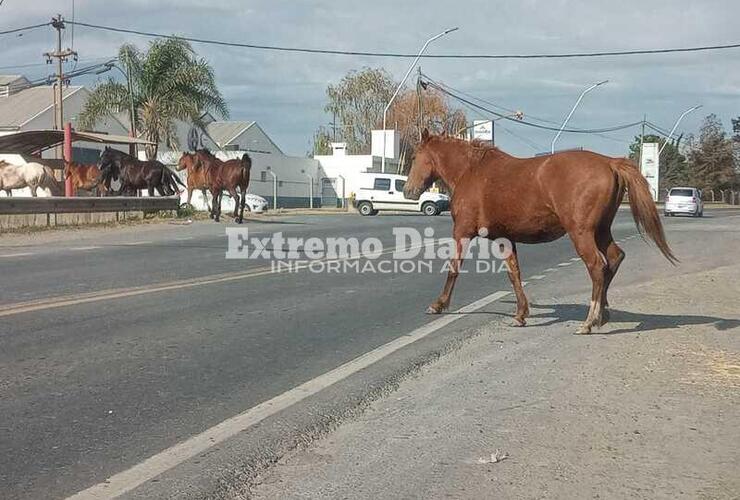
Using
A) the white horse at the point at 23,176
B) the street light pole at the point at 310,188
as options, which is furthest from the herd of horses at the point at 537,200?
the street light pole at the point at 310,188

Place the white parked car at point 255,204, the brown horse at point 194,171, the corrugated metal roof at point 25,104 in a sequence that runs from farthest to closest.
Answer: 1. the corrugated metal roof at point 25,104
2. the white parked car at point 255,204
3. the brown horse at point 194,171

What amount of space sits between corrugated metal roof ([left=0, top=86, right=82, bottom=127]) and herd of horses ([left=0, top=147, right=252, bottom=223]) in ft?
93.2

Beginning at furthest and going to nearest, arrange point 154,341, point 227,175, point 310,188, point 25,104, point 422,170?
point 25,104 → point 310,188 → point 227,175 → point 422,170 → point 154,341

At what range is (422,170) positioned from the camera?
34.8 feet

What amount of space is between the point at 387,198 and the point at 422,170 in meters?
31.5

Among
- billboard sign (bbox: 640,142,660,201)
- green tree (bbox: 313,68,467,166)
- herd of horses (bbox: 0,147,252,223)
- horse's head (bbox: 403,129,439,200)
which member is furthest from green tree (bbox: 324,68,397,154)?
horse's head (bbox: 403,129,439,200)

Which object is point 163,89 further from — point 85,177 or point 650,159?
point 650,159

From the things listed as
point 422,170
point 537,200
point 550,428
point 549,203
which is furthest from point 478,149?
point 550,428

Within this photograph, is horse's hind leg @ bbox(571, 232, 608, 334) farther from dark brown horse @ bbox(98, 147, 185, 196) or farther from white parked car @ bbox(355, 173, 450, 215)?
white parked car @ bbox(355, 173, 450, 215)

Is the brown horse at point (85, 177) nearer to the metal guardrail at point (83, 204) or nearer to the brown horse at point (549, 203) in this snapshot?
the metal guardrail at point (83, 204)

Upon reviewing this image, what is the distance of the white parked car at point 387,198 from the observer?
42.0 meters

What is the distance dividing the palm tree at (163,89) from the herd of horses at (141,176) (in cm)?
715

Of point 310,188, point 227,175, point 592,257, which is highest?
point 227,175

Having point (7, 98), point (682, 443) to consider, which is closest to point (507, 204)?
point (682, 443)
